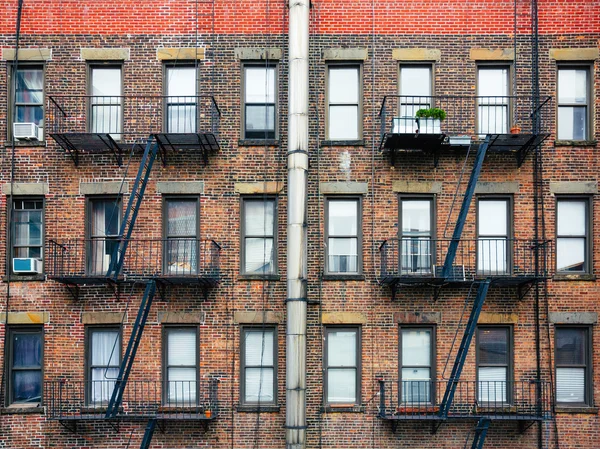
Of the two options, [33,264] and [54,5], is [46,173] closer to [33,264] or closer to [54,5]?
[33,264]

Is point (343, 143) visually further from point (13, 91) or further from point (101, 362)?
point (13, 91)

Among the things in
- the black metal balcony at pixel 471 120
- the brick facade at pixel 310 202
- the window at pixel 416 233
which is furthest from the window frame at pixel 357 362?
the black metal balcony at pixel 471 120

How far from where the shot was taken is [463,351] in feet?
46.5

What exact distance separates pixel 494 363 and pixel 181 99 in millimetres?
9221

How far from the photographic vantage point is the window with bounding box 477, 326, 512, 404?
50.4 feet

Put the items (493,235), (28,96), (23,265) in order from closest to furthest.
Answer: (23,265) < (493,235) < (28,96)

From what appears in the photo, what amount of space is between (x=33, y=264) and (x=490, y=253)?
399 inches

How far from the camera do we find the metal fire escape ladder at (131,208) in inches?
574

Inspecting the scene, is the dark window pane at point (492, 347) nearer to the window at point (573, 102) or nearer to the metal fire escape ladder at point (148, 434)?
the window at point (573, 102)

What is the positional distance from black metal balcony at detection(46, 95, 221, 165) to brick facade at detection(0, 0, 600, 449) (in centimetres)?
22

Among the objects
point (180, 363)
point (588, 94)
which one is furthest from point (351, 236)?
point (588, 94)

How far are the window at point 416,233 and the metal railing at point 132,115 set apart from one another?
471 cm

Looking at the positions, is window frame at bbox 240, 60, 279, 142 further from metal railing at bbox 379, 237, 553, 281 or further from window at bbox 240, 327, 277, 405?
window at bbox 240, 327, 277, 405

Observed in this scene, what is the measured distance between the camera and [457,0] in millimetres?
16078
